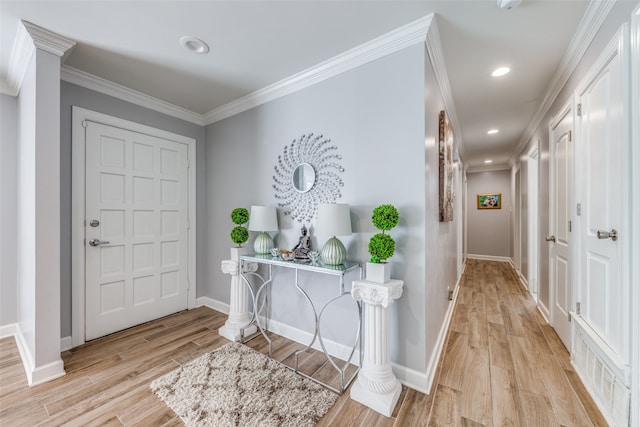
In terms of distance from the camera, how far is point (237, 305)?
242 cm

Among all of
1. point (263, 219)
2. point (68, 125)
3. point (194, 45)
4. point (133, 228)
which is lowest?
point (133, 228)

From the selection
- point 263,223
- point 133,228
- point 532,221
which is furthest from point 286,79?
point 532,221

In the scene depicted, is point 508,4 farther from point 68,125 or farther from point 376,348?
point 68,125

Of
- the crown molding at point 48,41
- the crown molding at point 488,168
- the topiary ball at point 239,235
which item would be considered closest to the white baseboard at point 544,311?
the topiary ball at point 239,235

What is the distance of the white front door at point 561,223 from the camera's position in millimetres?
2168

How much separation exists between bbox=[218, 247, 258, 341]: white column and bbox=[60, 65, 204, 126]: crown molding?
6.00 ft

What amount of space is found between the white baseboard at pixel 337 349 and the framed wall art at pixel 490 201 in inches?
244

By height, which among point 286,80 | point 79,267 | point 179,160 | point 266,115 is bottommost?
point 79,267

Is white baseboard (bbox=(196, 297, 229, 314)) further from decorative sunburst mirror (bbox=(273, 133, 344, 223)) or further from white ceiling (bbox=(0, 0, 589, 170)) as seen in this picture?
white ceiling (bbox=(0, 0, 589, 170))

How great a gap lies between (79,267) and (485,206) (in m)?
7.79

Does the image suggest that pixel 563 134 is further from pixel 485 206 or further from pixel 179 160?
pixel 485 206

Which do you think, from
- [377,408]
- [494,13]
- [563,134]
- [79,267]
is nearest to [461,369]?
[377,408]

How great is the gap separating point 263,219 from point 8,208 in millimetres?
2413

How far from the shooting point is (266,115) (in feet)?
8.57
